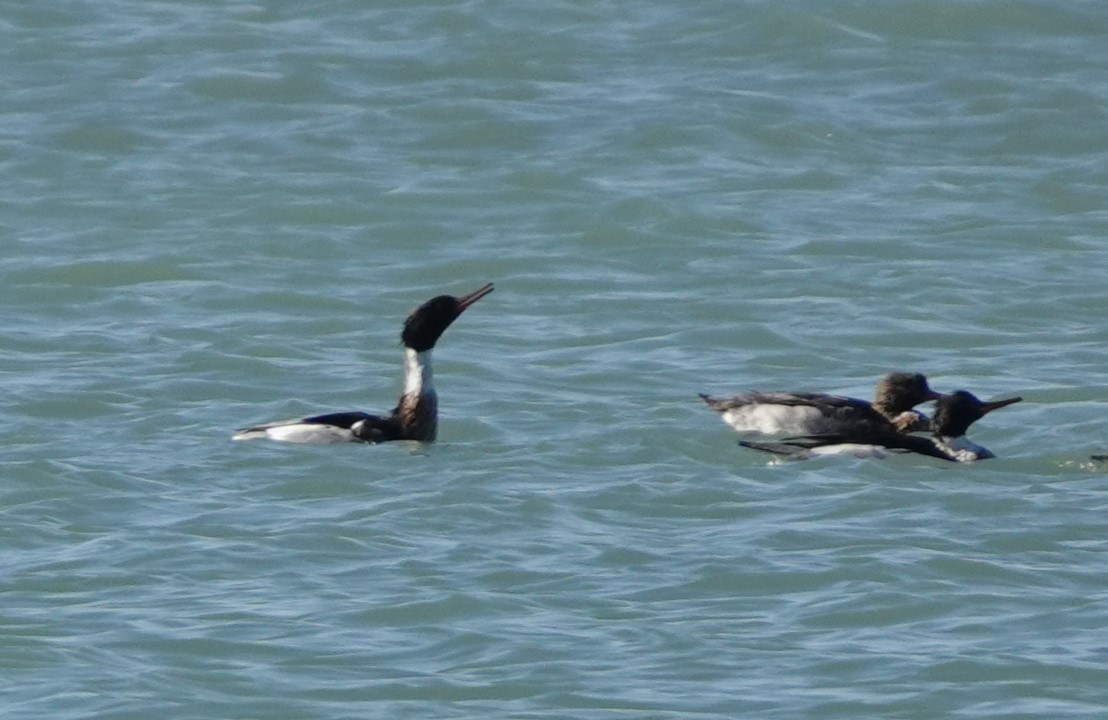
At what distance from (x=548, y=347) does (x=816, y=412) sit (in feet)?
8.45

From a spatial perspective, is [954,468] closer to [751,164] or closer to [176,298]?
[176,298]

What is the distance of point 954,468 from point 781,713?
4568 mm

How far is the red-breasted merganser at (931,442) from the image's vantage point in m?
13.9

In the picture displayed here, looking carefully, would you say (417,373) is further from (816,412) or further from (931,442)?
(931,442)

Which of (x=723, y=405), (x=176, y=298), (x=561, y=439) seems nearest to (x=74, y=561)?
(x=561, y=439)

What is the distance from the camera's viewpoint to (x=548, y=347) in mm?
16625

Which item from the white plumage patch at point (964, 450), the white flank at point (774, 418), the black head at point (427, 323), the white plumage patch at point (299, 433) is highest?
the black head at point (427, 323)

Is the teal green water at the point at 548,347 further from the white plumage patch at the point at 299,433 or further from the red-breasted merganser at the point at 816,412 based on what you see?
the red-breasted merganser at the point at 816,412

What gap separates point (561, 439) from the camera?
46.3 feet

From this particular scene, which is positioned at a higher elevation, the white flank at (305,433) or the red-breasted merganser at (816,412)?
the white flank at (305,433)

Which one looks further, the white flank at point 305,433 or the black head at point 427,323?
the black head at point 427,323

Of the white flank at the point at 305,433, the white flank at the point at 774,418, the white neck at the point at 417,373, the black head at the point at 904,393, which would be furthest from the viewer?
the black head at the point at 904,393

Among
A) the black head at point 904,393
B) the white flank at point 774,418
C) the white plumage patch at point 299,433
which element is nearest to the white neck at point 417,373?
the white plumage patch at point 299,433

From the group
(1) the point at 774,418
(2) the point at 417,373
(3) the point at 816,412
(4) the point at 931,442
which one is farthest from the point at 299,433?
(4) the point at 931,442
